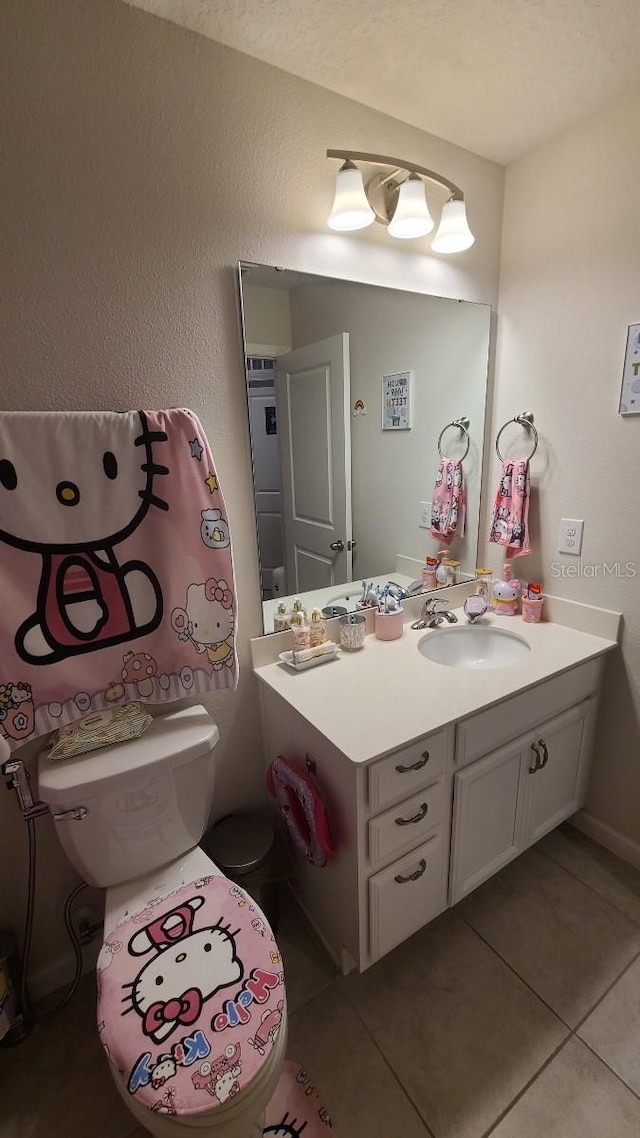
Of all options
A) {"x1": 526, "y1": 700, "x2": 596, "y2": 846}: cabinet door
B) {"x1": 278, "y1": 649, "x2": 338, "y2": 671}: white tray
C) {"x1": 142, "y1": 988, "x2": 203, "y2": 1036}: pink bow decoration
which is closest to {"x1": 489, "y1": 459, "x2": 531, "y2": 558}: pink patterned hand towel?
{"x1": 526, "y1": 700, "x2": 596, "y2": 846}: cabinet door

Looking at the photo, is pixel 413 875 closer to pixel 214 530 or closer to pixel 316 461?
pixel 214 530

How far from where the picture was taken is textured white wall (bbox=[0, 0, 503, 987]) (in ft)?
3.17

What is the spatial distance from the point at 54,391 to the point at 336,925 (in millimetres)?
1542

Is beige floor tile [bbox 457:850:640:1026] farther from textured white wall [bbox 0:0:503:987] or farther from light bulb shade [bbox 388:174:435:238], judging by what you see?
light bulb shade [bbox 388:174:435:238]

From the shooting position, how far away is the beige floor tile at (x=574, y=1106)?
1.03 m

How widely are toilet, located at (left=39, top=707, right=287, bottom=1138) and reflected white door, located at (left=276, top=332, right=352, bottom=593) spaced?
0.59 m

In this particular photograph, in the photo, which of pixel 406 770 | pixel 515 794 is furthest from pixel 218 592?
pixel 515 794

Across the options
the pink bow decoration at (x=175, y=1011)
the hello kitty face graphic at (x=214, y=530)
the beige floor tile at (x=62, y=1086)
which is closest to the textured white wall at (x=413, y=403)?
the hello kitty face graphic at (x=214, y=530)

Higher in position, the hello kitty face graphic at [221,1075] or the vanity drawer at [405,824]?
the vanity drawer at [405,824]

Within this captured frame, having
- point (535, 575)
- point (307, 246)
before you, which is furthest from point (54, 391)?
point (535, 575)

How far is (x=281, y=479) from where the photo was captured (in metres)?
1.43

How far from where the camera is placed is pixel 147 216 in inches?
42.8

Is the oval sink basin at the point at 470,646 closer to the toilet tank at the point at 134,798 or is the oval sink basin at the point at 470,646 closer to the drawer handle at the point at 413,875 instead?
the drawer handle at the point at 413,875

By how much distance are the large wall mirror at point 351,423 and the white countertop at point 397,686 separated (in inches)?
8.8
